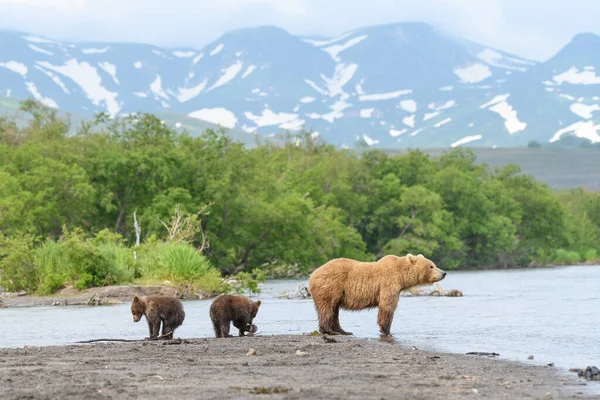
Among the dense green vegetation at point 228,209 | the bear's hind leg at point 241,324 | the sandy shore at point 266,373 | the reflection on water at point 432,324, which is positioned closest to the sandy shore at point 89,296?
the dense green vegetation at point 228,209

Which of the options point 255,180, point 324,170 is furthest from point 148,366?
point 324,170

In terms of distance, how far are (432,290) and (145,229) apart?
2253 cm

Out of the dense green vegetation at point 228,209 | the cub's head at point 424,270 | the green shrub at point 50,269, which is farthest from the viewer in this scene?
the dense green vegetation at point 228,209

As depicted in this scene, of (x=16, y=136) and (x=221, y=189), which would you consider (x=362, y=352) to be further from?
(x=16, y=136)

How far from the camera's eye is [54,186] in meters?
57.3

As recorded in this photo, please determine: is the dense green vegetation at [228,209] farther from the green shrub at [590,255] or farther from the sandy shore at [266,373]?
the sandy shore at [266,373]

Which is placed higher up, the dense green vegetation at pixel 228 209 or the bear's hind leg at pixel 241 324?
the dense green vegetation at pixel 228 209

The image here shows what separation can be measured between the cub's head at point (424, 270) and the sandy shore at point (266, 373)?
7.76 ft

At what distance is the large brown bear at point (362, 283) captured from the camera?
20469 mm

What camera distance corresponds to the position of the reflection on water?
2102cm

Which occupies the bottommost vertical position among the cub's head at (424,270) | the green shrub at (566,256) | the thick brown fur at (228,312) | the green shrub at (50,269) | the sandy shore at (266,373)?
the sandy shore at (266,373)

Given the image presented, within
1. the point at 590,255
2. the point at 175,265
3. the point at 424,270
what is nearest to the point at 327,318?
the point at 424,270

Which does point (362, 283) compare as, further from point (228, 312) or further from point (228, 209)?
point (228, 209)

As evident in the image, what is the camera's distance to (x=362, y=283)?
20.5 metres
